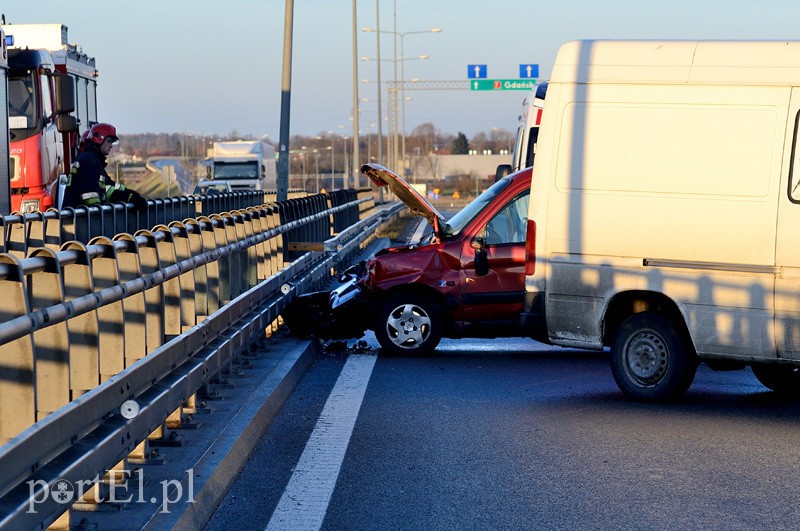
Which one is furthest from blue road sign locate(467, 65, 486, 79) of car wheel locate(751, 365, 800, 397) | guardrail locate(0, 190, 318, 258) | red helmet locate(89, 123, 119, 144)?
car wheel locate(751, 365, 800, 397)

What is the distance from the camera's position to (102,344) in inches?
259

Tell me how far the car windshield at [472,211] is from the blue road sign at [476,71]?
6107 centimetres

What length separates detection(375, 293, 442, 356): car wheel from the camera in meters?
12.8

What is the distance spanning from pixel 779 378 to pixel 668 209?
193cm

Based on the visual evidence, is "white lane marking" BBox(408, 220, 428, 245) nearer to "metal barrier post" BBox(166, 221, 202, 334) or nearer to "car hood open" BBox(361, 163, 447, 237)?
"car hood open" BBox(361, 163, 447, 237)

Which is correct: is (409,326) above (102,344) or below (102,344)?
below

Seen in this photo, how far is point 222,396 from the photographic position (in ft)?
29.0

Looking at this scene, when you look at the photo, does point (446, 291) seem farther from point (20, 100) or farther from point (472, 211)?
point (20, 100)

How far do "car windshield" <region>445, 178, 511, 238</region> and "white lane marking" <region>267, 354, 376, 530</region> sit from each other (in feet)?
7.08

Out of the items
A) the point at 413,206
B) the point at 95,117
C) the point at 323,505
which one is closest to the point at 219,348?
the point at 323,505

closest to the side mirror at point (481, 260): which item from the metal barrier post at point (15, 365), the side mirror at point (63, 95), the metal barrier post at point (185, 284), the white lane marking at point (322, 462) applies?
the white lane marking at point (322, 462)

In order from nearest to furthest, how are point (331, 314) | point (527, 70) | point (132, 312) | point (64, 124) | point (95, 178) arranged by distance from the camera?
point (132, 312) < point (331, 314) < point (95, 178) < point (64, 124) < point (527, 70)

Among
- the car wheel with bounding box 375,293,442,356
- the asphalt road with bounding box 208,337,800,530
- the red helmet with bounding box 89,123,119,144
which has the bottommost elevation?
the asphalt road with bounding box 208,337,800,530

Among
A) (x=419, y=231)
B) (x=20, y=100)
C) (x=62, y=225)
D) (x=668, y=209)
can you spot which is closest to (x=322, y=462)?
(x=668, y=209)
